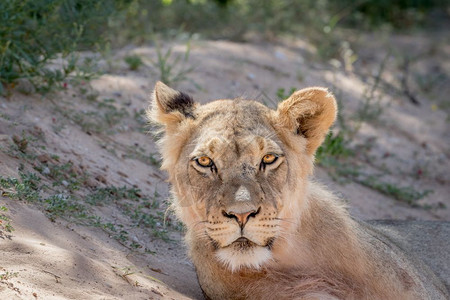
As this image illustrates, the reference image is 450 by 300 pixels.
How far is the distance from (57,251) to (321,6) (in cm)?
997

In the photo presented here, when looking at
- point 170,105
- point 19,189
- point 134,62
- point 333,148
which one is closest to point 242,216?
point 170,105

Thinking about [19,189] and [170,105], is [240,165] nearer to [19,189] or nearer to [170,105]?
[170,105]

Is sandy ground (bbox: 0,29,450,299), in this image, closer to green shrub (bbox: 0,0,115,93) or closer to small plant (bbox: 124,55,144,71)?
small plant (bbox: 124,55,144,71)

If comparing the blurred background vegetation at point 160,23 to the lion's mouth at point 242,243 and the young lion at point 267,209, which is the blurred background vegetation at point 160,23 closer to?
the young lion at point 267,209

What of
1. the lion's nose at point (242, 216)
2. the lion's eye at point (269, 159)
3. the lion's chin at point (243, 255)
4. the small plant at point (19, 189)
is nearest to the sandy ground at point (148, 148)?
the small plant at point (19, 189)

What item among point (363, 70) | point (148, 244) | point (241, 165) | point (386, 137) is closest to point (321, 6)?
point (363, 70)

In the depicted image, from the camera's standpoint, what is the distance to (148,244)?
220 inches

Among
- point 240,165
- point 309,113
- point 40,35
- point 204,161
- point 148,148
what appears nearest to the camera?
point 240,165

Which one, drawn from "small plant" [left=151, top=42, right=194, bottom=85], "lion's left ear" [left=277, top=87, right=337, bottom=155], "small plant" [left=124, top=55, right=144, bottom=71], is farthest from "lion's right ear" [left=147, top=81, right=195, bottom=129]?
"small plant" [left=124, top=55, right=144, bottom=71]

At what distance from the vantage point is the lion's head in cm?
415

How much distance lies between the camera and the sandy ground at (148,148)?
4.21 m

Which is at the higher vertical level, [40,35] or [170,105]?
[170,105]

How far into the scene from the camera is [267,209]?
4.21m

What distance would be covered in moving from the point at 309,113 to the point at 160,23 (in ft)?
23.6
